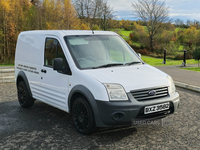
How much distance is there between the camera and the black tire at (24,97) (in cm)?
664

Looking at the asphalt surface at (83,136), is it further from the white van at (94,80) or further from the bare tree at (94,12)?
the bare tree at (94,12)

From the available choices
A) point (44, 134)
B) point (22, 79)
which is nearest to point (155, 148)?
point (44, 134)

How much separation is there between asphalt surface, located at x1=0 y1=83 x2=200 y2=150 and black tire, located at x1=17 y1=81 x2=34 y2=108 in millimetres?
330

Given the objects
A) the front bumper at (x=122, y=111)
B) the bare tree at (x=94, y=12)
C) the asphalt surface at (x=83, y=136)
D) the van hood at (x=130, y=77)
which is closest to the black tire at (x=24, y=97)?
the asphalt surface at (x=83, y=136)

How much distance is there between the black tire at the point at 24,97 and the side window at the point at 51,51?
1330 millimetres

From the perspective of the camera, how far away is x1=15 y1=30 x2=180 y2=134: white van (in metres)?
4.20

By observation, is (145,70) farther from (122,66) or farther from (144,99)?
(144,99)

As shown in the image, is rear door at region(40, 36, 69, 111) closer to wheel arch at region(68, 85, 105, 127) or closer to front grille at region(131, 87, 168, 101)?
wheel arch at region(68, 85, 105, 127)

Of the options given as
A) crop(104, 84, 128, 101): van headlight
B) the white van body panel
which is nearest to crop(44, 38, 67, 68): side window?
the white van body panel

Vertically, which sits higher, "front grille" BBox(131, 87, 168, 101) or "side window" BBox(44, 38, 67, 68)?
"side window" BBox(44, 38, 67, 68)

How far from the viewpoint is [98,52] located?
17.3ft

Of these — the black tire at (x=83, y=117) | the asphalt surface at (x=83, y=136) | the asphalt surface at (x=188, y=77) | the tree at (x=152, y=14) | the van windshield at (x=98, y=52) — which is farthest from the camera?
the tree at (x=152, y=14)

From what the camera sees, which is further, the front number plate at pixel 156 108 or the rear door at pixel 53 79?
the rear door at pixel 53 79

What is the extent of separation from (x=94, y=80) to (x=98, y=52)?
1.11 m
